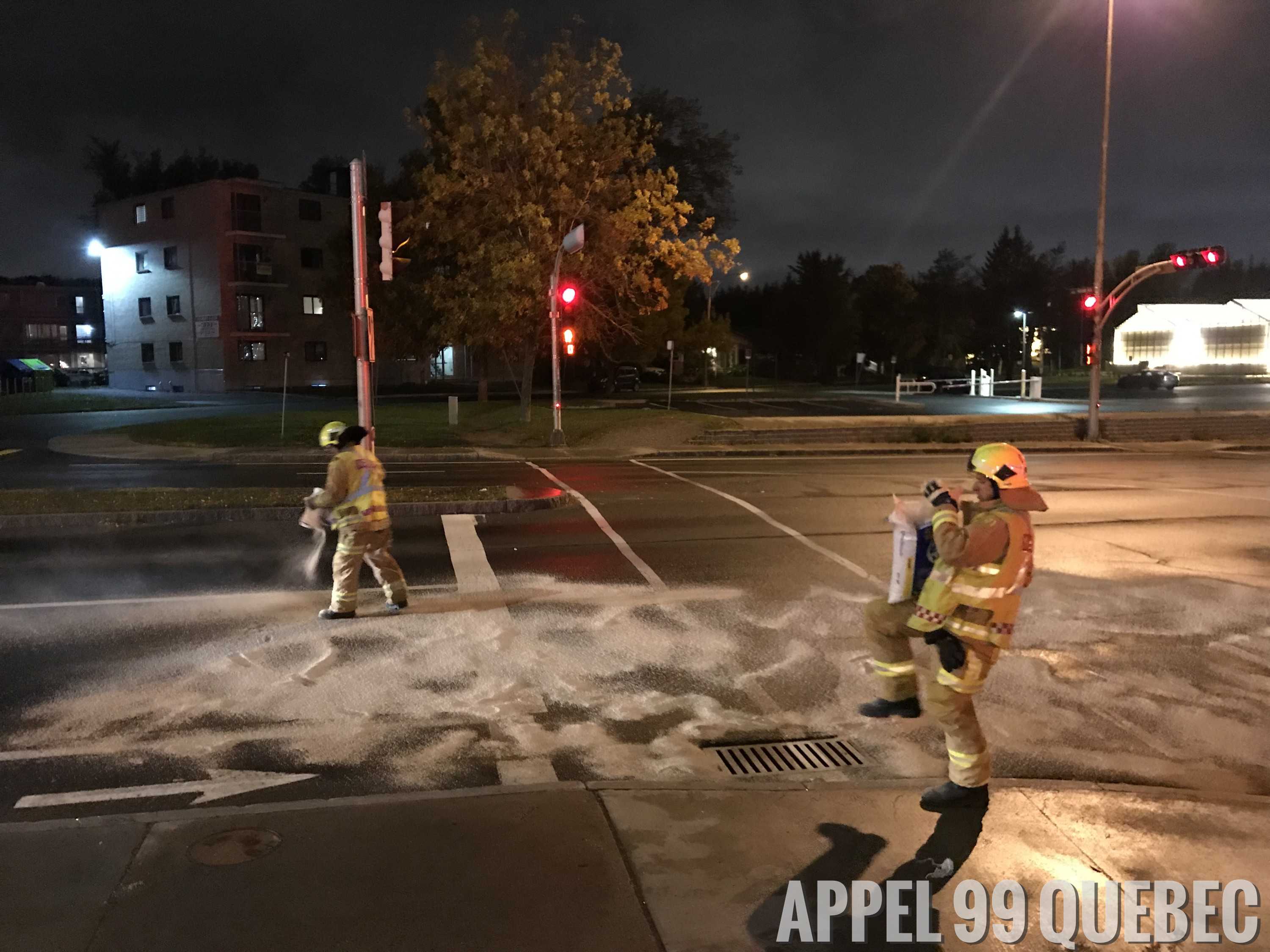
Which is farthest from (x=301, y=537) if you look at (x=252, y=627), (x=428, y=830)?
(x=428, y=830)

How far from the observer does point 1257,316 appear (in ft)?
267

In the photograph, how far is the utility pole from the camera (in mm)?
12938

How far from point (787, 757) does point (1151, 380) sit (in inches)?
2212

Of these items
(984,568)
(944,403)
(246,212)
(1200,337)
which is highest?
(246,212)

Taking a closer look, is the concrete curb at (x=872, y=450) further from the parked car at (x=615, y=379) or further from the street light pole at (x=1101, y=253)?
the parked car at (x=615, y=379)

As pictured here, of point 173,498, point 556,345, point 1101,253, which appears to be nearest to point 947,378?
point 1101,253

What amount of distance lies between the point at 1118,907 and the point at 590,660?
4.11 m

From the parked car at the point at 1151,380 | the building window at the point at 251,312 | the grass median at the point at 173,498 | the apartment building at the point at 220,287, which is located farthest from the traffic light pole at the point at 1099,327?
the building window at the point at 251,312

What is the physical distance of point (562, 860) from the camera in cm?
406

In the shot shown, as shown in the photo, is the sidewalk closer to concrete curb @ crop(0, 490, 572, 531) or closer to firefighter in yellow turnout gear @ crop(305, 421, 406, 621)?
firefighter in yellow turnout gear @ crop(305, 421, 406, 621)

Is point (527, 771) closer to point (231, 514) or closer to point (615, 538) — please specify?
point (615, 538)

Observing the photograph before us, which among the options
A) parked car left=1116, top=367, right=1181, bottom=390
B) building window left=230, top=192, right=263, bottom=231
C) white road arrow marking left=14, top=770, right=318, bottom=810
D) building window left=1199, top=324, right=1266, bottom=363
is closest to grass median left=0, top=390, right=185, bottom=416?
building window left=230, top=192, right=263, bottom=231

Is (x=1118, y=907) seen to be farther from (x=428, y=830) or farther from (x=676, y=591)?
(x=676, y=591)

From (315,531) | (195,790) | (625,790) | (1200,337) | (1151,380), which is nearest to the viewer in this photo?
(625,790)
